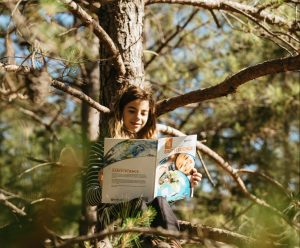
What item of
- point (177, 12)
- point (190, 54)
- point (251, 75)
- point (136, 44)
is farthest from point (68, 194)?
point (190, 54)

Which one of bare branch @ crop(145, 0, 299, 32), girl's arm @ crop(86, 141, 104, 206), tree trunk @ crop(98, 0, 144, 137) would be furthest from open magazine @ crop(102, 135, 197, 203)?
bare branch @ crop(145, 0, 299, 32)

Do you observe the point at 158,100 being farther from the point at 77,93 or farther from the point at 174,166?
the point at 174,166

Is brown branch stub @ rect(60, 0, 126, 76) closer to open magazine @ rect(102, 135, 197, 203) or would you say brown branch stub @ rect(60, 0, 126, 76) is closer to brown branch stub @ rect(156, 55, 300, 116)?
brown branch stub @ rect(156, 55, 300, 116)

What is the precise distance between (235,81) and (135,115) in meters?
0.44

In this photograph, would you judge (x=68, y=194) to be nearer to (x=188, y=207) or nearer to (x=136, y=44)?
(x=136, y=44)

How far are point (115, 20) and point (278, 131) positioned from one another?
4.12 meters

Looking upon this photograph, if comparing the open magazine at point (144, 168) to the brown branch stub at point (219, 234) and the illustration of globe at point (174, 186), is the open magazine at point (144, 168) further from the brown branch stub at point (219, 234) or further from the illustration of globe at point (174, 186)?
the brown branch stub at point (219, 234)

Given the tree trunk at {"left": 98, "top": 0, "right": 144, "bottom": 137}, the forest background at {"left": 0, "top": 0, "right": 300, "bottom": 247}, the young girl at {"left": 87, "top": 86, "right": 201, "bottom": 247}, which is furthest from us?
the tree trunk at {"left": 98, "top": 0, "right": 144, "bottom": 137}

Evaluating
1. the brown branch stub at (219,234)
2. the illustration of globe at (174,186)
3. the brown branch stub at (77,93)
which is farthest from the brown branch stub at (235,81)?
the brown branch stub at (219,234)

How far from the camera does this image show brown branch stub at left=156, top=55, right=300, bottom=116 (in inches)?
86.3

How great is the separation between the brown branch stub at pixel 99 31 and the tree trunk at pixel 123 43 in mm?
64

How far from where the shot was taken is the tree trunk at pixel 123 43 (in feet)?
9.25

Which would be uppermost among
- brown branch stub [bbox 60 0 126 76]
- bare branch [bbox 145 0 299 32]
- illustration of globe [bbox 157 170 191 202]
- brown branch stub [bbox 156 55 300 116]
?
bare branch [bbox 145 0 299 32]

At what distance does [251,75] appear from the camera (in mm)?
2357
